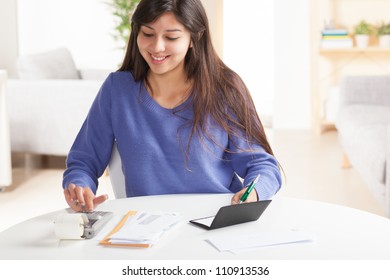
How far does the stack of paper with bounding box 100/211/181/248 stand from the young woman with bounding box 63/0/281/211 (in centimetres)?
32

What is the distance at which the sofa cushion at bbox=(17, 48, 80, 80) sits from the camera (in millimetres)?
4797

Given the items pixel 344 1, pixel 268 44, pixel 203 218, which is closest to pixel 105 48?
pixel 268 44

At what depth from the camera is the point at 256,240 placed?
48.3 inches

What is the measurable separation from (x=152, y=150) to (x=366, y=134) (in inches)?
76.0

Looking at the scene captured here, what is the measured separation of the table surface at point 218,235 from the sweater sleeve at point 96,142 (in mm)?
230

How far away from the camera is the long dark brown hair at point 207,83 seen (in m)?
1.71

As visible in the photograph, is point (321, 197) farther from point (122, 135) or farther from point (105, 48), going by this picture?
point (105, 48)

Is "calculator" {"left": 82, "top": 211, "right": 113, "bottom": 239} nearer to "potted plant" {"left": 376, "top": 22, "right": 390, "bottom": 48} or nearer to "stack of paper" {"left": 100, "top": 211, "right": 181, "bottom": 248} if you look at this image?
"stack of paper" {"left": 100, "top": 211, "right": 181, "bottom": 248}

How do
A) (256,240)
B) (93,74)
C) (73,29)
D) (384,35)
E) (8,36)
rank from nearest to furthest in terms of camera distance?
1. (256,240)
2. (93,74)
3. (384,35)
4. (8,36)
5. (73,29)

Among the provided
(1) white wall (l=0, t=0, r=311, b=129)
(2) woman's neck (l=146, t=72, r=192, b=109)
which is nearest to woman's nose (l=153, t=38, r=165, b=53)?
(2) woman's neck (l=146, t=72, r=192, b=109)

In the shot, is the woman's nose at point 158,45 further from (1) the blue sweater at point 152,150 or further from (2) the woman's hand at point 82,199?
(2) the woman's hand at point 82,199

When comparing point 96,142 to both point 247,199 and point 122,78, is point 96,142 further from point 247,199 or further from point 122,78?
point 247,199

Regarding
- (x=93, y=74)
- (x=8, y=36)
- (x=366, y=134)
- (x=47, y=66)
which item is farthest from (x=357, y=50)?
(x=8, y=36)

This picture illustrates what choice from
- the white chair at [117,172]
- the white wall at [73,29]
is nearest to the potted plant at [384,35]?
the white wall at [73,29]
